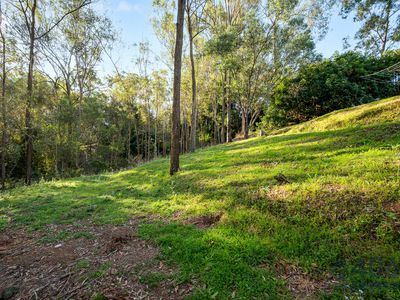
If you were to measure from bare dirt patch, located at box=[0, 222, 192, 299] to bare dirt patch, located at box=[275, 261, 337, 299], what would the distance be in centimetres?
123

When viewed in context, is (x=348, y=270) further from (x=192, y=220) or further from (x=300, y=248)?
(x=192, y=220)

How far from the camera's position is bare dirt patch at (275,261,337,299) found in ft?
7.65

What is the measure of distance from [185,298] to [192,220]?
191 cm

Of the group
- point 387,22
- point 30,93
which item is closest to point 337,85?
point 387,22

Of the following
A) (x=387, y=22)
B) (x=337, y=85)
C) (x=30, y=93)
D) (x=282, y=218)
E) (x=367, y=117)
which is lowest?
(x=282, y=218)

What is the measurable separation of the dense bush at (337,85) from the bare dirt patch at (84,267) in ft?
46.9

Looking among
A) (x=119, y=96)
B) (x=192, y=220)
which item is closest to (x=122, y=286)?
(x=192, y=220)

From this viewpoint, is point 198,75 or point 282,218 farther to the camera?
point 198,75

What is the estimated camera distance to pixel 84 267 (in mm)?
3201

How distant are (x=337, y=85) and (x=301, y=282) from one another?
13.9m

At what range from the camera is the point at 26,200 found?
779cm

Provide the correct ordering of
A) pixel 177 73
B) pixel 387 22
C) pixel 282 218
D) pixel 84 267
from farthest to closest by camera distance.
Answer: pixel 387 22, pixel 177 73, pixel 282 218, pixel 84 267

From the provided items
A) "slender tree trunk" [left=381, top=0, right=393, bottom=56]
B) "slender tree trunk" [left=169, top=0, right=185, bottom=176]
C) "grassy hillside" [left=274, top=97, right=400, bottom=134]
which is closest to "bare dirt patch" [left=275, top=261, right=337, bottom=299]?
"slender tree trunk" [left=169, top=0, right=185, bottom=176]

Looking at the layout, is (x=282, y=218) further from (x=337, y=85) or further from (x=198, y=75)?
(x=198, y=75)
